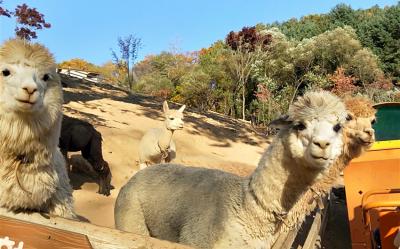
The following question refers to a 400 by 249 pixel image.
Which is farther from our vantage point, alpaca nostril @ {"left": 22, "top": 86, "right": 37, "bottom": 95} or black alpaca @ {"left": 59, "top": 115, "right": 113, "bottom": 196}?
black alpaca @ {"left": 59, "top": 115, "right": 113, "bottom": 196}

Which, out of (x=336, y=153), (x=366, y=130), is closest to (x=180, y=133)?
(x=366, y=130)

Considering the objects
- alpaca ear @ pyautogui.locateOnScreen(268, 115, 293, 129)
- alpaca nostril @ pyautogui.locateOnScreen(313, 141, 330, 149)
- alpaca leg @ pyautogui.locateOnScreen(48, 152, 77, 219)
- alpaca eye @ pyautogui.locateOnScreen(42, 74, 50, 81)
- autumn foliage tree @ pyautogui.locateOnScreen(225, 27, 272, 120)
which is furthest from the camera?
autumn foliage tree @ pyautogui.locateOnScreen(225, 27, 272, 120)

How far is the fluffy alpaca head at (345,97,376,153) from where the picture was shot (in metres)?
4.80

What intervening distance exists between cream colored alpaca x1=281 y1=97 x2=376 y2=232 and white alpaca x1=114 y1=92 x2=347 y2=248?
152 mm

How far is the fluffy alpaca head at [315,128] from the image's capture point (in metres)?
3.47

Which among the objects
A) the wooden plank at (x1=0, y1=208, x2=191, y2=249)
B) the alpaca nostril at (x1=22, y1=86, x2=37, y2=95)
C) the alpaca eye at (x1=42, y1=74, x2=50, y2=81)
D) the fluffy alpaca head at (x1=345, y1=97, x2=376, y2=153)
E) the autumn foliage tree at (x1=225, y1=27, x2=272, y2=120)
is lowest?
the wooden plank at (x1=0, y1=208, x2=191, y2=249)

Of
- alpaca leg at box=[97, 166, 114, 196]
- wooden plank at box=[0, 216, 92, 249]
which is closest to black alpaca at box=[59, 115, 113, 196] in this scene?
alpaca leg at box=[97, 166, 114, 196]

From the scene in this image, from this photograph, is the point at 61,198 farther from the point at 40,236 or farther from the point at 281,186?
the point at 281,186

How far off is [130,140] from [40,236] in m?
10.6

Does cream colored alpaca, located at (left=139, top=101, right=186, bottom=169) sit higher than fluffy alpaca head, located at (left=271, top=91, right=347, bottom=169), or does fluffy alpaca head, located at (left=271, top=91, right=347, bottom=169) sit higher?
fluffy alpaca head, located at (left=271, top=91, right=347, bottom=169)

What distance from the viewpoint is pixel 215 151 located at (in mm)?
15484

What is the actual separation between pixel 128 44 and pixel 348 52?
14164mm

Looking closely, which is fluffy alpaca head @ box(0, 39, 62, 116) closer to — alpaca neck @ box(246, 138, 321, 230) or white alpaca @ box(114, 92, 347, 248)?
white alpaca @ box(114, 92, 347, 248)

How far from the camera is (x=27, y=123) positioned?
9.09 feet
